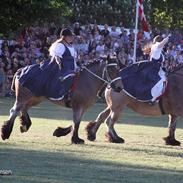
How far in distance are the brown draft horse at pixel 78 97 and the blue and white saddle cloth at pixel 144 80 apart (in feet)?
1.08

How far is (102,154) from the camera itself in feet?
42.4

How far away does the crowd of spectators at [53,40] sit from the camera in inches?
1248

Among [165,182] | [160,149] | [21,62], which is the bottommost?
[21,62]

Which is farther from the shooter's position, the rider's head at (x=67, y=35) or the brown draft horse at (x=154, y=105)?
the brown draft horse at (x=154, y=105)

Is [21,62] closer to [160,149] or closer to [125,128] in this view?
[125,128]

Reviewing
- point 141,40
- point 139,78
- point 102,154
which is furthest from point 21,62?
point 102,154

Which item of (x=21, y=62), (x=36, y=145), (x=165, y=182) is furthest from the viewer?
(x=21, y=62)

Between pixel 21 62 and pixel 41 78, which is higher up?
pixel 41 78

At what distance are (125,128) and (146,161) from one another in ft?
23.1

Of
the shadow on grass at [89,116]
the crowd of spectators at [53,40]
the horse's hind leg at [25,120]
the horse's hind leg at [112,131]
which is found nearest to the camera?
the horse's hind leg at [112,131]

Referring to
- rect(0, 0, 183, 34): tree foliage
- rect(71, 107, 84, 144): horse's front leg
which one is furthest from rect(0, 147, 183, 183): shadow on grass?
rect(0, 0, 183, 34): tree foliage

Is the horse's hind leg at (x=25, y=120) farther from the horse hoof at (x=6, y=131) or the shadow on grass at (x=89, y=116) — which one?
the shadow on grass at (x=89, y=116)

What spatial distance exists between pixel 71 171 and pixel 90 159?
1490mm

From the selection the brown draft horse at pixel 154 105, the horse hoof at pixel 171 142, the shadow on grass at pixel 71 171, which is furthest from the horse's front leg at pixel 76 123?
the horse hoof at pixel 171 142
